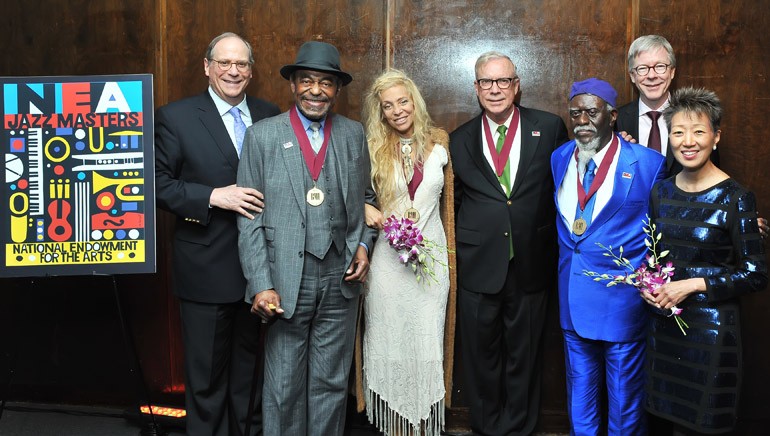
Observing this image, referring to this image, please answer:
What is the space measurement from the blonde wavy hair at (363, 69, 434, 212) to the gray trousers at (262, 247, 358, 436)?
0.47m

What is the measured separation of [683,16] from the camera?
156 inches

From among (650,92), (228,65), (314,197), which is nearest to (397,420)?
(314,197)

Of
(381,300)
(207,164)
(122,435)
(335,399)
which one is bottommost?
(122,435)

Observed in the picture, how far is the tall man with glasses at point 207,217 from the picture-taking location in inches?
136

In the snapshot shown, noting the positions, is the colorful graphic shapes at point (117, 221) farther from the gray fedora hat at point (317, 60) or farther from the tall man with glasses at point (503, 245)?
the tall man with glasses at point (503, 245)

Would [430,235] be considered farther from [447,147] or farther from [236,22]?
[236,22]

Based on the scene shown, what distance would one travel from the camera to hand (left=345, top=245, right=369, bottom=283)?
3.27m

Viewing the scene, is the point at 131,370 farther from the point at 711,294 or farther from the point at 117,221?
the point at 711,294

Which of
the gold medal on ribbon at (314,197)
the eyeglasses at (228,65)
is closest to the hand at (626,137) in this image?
the gold medal on ribbon at (314,197)

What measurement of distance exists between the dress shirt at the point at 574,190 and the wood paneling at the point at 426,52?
802 mm

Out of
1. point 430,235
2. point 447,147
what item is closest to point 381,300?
point 430,235

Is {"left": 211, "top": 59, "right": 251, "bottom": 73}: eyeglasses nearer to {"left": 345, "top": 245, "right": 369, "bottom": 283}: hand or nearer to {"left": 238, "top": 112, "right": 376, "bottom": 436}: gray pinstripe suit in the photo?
{"left": 238, "top": 112, "right": 376, "bottom": 436}: gray pinstripe suit

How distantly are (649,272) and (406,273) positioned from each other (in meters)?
1.14

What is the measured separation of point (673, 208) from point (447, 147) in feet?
3.81
